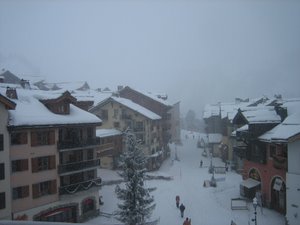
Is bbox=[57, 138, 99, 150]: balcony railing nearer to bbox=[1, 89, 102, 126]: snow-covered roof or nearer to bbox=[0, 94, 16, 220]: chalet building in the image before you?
bbox=[1, 89, 102, 126]: snow-covered roof

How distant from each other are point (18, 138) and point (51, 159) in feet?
13.0

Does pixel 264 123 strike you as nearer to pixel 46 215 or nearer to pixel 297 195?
pixel 297 195

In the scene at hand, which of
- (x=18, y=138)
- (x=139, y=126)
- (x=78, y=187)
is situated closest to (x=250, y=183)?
(x=78, y=187)

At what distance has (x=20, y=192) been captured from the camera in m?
30.3

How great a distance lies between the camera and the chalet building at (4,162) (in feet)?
94.1

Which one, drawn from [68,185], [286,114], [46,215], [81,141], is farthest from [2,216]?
[286,114]

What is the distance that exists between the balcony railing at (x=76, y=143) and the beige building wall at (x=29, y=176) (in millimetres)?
691

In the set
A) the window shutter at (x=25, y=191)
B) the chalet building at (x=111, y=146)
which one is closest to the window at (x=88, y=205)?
the window shutter at (x=25, y=191)

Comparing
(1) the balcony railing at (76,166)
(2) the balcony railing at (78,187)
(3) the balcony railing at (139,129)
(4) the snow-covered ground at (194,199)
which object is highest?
(3) the balcony railing at (139,129)

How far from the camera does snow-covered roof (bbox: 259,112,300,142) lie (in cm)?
3203

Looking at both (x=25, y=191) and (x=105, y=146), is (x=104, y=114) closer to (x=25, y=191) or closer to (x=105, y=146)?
(x=105, y=146)

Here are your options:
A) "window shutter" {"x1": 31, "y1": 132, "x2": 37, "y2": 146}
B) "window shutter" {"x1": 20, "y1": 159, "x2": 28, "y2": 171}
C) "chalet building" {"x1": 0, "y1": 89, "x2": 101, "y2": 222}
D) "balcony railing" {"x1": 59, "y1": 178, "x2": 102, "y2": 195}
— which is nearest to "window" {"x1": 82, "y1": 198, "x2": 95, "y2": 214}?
"chalet building" {"x1": 0, "y1": 89, "x2": 101, "y2": 222}

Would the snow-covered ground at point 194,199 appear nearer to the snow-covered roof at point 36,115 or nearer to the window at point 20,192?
the window at point 20,192

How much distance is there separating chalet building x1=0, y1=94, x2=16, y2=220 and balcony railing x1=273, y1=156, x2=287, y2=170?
83.0ft
